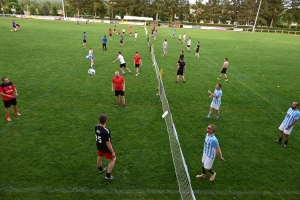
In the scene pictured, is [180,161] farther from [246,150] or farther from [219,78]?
[219,78]

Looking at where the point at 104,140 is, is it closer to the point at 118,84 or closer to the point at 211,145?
the point at 211,145

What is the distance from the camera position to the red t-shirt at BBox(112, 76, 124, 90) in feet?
34.1

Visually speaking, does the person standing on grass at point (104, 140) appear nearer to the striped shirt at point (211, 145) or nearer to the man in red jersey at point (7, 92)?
the striped shirt at point (211, 145)

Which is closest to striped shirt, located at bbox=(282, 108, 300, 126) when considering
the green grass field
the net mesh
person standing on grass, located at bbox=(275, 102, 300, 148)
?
person standing on grass, located at bbox=(275, 102, 300, 148)

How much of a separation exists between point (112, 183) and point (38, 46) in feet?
76.3

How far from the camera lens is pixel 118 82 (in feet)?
34.3

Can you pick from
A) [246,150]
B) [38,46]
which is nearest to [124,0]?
[38,46]

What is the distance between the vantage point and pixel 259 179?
6664 mm

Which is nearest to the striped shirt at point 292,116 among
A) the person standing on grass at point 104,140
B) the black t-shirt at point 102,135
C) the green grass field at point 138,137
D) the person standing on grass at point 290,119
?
→ the person standing on grass at point 290,119

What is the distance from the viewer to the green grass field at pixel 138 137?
20.0 feet

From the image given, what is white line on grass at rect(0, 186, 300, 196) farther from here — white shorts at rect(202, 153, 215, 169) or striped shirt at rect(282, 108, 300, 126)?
striped shirt at rect(282, 108, 300, 126)

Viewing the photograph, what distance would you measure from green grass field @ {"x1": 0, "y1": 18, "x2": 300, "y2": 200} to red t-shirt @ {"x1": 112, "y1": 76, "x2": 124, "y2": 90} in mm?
1102

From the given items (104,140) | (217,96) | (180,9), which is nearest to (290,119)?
(217,96)

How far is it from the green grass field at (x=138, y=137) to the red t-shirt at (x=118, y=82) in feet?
3.62
